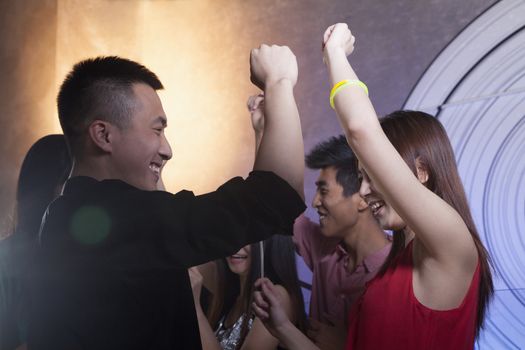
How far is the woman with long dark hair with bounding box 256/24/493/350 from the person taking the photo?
3.44 ft

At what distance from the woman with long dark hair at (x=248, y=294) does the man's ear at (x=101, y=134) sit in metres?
1.38

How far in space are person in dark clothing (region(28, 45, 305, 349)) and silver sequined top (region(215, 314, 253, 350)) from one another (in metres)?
1.47

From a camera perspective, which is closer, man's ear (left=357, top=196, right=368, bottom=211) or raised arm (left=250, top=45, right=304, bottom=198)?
raised arm (left=250, top=45, right=304, bottom=198)

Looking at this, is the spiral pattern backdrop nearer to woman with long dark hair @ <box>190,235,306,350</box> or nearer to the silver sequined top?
woman with long dark hair @ <box>190,235,306,350</box>

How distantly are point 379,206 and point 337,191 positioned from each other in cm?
124

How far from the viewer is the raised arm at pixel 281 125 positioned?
1.02 meters

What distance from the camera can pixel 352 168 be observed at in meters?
2.62

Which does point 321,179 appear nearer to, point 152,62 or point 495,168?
point 495,168

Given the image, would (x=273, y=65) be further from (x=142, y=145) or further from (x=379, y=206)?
(x=379, y=206)

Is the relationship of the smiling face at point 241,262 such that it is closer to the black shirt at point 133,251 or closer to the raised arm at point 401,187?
the black shirt at point 133,251

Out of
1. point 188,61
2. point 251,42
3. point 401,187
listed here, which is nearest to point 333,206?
point 251,42

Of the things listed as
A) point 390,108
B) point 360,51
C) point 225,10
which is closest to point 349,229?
point 390,108

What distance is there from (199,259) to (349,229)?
1634 millimetres

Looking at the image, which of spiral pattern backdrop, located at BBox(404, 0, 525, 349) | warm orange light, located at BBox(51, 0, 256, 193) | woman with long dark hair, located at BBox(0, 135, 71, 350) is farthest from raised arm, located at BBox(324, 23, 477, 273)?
warm orange light, located at BBox(51, 0, 256, 193)
